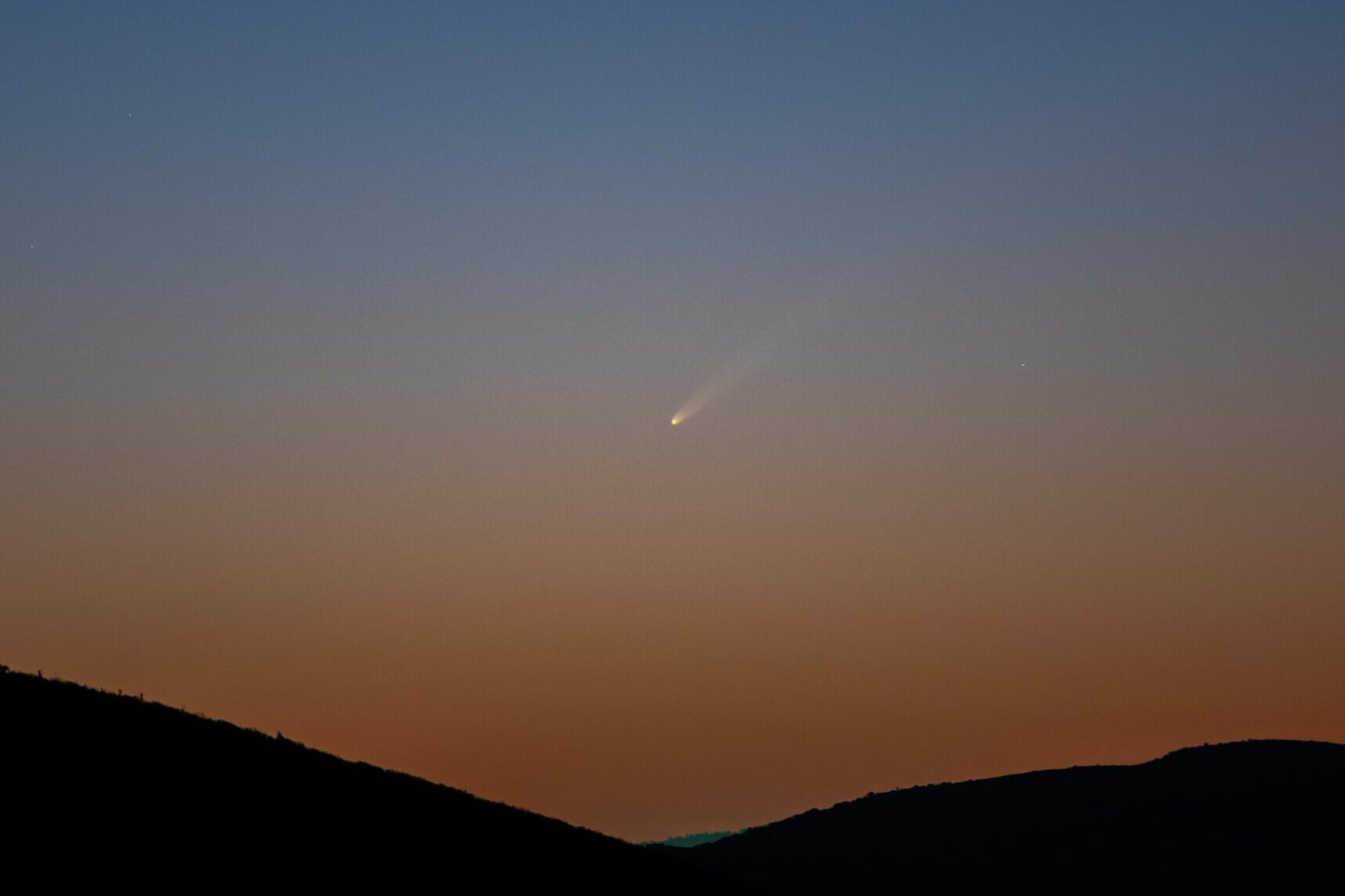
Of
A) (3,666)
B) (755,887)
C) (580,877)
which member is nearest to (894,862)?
(755,887)

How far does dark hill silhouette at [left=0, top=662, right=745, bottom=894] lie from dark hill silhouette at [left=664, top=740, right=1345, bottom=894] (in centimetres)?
7488

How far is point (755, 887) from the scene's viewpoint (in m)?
58.7

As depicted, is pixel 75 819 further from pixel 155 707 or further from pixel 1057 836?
pixel 1057 836

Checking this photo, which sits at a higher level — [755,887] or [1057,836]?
[1057,836]

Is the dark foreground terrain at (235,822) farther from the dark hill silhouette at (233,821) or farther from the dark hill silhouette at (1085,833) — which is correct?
the dark hill silhouette at (1085,833)

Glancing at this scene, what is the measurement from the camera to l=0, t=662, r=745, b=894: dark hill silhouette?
32.9 metres

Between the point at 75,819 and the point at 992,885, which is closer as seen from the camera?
the point at 75,819

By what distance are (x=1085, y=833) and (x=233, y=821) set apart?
10744 cm

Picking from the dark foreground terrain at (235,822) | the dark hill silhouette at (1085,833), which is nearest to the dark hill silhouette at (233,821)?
the dark foreground terrain at (235,822)

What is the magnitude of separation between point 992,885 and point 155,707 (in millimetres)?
85437

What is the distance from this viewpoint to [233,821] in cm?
3791

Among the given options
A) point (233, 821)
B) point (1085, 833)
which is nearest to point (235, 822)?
point (233, 821)

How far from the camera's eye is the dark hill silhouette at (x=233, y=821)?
32.9 meters

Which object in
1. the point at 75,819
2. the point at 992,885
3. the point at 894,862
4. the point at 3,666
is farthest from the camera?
the point at 894,862
